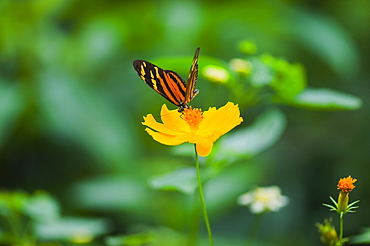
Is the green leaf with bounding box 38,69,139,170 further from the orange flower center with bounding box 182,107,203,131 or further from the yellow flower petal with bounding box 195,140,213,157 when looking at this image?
the yellow flower petal with bounding box 195,140,213,157

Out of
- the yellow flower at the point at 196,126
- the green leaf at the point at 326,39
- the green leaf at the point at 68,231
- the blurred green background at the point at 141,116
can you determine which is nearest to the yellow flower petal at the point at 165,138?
the yellow flower at the point at 196,126

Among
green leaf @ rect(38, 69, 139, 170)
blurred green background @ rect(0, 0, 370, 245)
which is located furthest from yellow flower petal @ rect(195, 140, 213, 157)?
green leaf @ rect(38, 69, 139, 170)

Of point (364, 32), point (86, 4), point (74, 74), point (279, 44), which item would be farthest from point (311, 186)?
point (86, 4)

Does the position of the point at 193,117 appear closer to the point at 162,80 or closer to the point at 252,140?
the point at 162,80

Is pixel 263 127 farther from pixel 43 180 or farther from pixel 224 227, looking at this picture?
pixel 43 180

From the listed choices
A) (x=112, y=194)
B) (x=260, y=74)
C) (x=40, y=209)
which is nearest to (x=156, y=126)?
(x=260, y=74)
